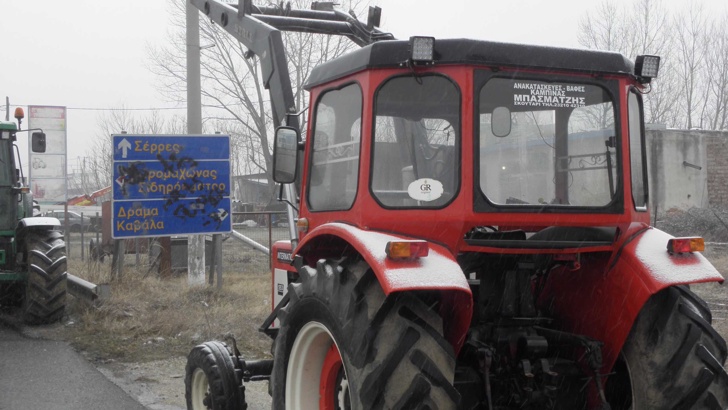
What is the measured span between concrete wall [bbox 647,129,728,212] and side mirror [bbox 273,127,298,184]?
26.1 meters

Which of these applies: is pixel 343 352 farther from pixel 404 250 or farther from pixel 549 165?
pixel 549 165

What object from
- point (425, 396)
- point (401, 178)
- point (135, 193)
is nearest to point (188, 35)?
point (135, 193)

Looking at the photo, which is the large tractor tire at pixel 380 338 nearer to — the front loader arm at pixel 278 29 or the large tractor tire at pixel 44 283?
the front loader arm at pixel 278 29

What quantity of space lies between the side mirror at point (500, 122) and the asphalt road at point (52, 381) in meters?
4.33

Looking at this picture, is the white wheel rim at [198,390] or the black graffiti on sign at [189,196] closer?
the white wheel rim at [198,390]

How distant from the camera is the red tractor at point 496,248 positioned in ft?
12.5

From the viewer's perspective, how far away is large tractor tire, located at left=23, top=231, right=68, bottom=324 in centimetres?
1069

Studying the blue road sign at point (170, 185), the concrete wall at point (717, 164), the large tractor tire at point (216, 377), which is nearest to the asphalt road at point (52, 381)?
the large tractor tire at point (216, 377)

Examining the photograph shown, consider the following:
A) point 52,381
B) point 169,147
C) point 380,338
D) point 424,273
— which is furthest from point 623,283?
point 169,147

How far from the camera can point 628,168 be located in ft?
14.2

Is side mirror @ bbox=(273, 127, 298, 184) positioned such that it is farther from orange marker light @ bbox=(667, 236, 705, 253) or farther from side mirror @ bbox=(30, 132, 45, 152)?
side mirror @ bbox=(30, 132, 45, 152)

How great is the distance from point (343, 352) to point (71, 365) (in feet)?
18.6

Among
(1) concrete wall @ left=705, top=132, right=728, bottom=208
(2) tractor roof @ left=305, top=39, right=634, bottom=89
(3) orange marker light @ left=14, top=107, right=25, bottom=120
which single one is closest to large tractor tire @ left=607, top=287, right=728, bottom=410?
(2) tractor roof @ left=305, top=39, right=634, bottom=89

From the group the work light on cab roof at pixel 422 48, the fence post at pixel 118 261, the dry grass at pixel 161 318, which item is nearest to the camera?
the work light on cab roof at pixel 422 48
